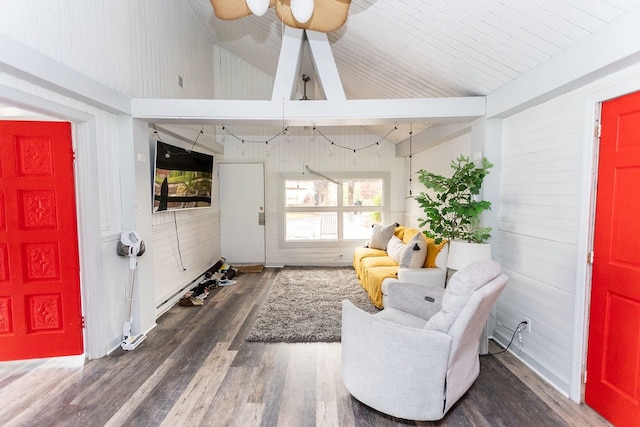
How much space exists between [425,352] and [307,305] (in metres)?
2.26

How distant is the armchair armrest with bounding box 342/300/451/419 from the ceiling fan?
1.79 metres

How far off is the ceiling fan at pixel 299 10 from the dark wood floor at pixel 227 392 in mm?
2399

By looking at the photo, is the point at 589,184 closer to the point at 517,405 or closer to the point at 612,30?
the point at 612,30

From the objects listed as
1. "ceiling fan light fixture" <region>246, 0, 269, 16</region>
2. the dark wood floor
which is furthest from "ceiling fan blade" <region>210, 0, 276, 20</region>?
the dark wood floor

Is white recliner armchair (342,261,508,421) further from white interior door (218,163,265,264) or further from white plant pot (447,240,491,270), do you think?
white interior door (218,163,265,264)

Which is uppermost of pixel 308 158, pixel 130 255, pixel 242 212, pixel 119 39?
pixel 119 39

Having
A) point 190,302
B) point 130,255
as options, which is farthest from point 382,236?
point 130,255

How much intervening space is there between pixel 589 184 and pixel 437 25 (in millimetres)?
1573

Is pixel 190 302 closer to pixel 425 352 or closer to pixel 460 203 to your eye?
pixel 425 352

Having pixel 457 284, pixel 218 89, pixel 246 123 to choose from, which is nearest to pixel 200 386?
pixel 457 284

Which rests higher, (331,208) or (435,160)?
(435,160)

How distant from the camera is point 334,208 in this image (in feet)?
19.9

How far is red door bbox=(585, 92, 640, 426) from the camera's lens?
5.85 feet

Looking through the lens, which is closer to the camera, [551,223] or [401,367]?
[401,367]
